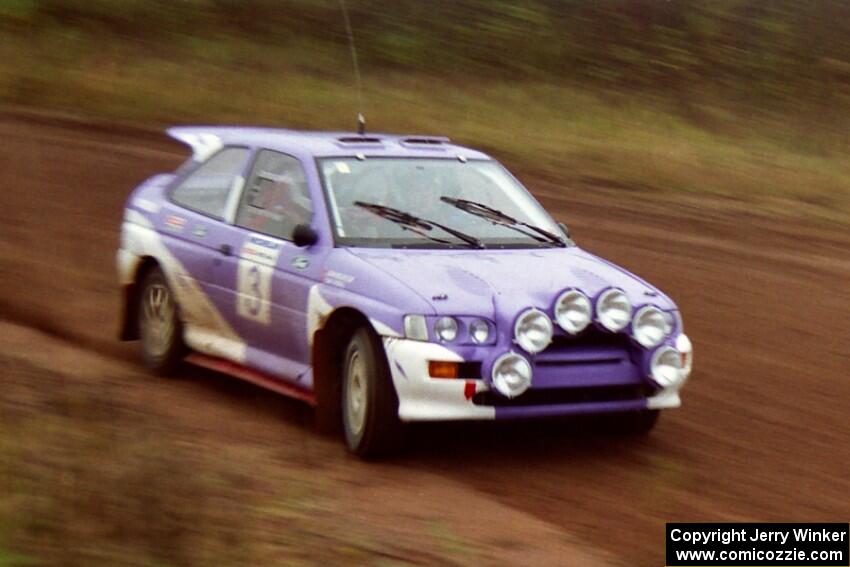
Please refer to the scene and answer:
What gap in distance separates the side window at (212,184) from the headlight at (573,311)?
267 centimetres

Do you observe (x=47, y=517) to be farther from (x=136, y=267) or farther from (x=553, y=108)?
(x=553, y=108)

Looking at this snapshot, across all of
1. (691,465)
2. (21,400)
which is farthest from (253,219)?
(691,465)

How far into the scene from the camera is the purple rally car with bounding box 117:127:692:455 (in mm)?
7730

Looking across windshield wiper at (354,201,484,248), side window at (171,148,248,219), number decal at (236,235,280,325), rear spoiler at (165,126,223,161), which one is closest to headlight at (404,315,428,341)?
windshield wiper at (354,201,484,248)

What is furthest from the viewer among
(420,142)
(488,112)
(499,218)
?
(488,112)

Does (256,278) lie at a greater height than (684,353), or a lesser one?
lesser

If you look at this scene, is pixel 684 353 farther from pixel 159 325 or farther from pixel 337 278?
pixel 159 325

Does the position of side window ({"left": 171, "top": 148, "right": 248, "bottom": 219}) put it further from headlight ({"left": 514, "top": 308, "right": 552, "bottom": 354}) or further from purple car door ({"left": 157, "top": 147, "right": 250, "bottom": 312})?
headlight ({"left": 514, "top": 308, "right": 552, "bottom": 354})

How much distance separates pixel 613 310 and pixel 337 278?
149 cm

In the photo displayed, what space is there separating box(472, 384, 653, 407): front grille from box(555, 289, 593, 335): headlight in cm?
34

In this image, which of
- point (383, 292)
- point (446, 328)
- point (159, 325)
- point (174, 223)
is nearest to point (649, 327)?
A: point (446, 328)

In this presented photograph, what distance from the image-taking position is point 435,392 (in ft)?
25.1

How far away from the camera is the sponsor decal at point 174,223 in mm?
9859

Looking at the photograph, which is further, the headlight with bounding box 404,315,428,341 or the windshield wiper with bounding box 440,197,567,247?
the windshield wiper with bounding box 440,197,567,247
